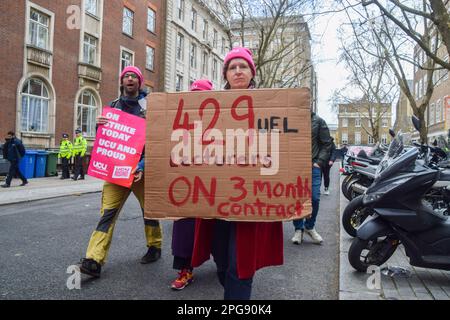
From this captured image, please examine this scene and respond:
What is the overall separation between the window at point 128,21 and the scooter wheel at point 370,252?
76.0ft

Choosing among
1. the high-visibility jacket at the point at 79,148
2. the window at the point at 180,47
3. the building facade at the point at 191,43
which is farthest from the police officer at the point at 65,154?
the window at the point at 180,47

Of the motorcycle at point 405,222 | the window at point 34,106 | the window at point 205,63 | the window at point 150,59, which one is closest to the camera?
the motorcycle at point 405,222

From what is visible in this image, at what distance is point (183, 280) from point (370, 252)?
186 centimetres

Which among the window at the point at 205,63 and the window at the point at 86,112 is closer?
the window at the point at 86,112

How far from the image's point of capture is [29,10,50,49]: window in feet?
56.1

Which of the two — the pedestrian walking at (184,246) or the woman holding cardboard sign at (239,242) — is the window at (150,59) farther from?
the woman holding cardboard sign at (239,242)

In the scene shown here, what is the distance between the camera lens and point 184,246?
3418 mm

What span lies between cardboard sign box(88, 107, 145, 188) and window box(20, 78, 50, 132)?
49.9 ft

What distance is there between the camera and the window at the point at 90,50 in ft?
67.9

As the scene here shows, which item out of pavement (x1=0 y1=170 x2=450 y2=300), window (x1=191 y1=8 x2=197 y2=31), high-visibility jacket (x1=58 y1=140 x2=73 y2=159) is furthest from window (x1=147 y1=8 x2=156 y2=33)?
pavement (x1=0 y1=170 x2=450 y2=300)

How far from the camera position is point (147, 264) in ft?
13.5

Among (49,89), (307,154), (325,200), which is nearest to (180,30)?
(49,89)

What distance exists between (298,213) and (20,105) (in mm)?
16841

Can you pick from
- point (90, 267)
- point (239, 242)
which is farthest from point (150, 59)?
point (239, 242)
